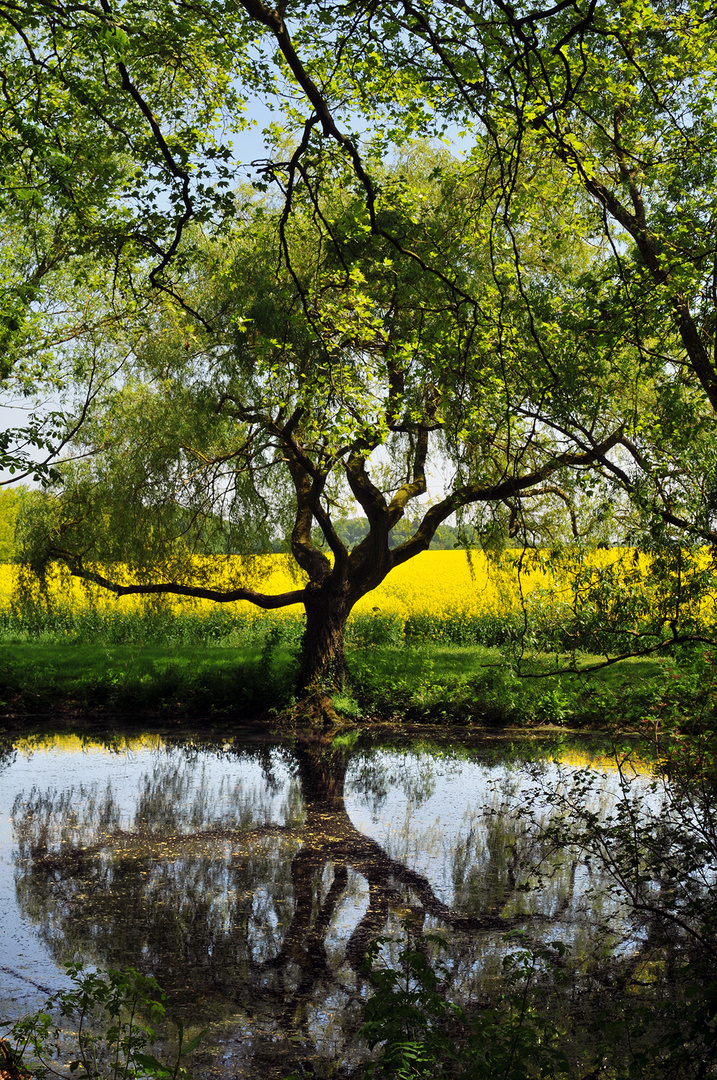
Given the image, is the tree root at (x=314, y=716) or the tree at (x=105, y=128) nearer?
the tree at (x=105, y=128)

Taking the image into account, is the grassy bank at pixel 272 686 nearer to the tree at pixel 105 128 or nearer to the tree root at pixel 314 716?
the tree root at pixel 314 716

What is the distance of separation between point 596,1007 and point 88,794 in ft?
22.2

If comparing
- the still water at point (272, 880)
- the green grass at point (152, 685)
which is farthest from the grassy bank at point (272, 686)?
the still water at point (272, 880)

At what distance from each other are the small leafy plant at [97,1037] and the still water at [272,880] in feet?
0.98

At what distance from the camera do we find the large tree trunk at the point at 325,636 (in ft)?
47.9

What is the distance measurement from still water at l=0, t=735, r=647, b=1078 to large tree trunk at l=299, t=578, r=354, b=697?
263 centimetres

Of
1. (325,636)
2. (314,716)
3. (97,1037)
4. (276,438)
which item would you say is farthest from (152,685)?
(97,1037)

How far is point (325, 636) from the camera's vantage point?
14.7m

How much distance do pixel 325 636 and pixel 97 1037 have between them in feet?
33.7

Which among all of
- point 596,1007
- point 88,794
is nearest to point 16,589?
point 88,794

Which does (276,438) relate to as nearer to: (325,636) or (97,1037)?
(325,636)

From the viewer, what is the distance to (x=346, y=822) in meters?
9.25

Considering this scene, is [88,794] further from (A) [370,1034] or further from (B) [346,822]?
(A) [370,1034]

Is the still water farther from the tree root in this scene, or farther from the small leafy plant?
the tree root
